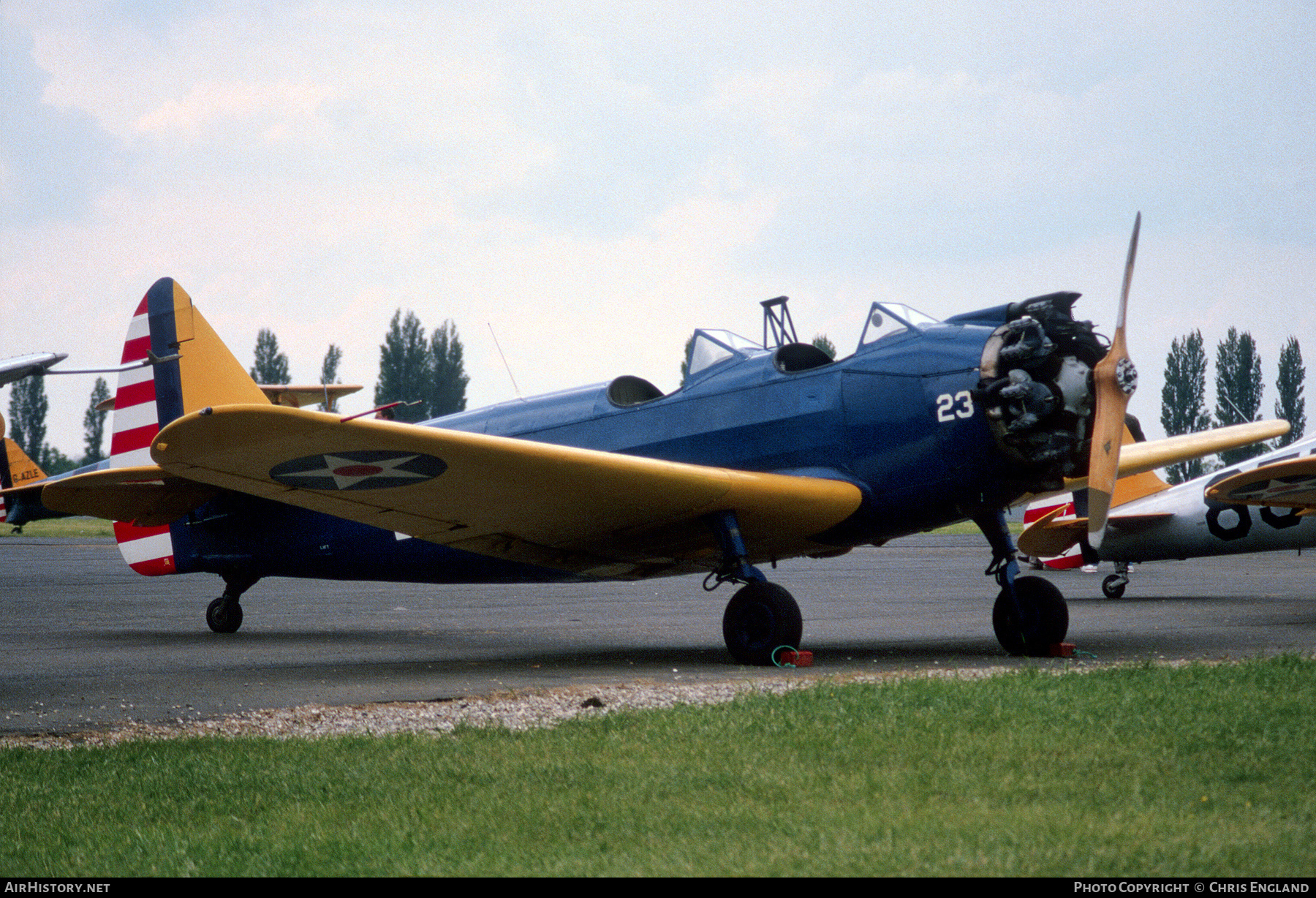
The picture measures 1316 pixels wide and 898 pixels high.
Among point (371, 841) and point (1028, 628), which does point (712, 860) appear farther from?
point (1028, 628)

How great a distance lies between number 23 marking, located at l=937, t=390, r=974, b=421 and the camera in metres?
8.05

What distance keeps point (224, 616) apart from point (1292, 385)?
60.3 m

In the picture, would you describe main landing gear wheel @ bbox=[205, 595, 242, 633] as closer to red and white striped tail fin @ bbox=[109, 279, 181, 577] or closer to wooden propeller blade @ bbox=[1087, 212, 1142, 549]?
red and white striped tail fin @ bbox=[109, 279, 181, 577]

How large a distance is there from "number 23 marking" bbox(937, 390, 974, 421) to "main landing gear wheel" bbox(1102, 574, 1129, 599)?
8.88 metres

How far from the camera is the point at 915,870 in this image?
302 centimetres

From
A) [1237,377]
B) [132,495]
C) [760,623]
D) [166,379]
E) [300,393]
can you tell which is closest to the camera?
[760,623]

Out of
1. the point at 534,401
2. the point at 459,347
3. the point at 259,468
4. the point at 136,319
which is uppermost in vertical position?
the point at 459,347

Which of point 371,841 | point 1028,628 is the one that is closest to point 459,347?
point 1028,628

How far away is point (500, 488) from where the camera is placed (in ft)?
26.2

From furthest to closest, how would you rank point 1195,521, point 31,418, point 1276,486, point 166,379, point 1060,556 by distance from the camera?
1. point 31,418
2. point 1060,556
3. point 1195,521
4. point 1276,486
5. point 166,379

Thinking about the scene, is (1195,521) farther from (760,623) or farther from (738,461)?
(760,623)

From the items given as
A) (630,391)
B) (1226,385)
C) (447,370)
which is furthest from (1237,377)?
(630,391)

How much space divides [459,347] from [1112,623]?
62075mm

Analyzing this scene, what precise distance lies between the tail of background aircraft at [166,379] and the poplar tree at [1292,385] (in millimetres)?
57027
